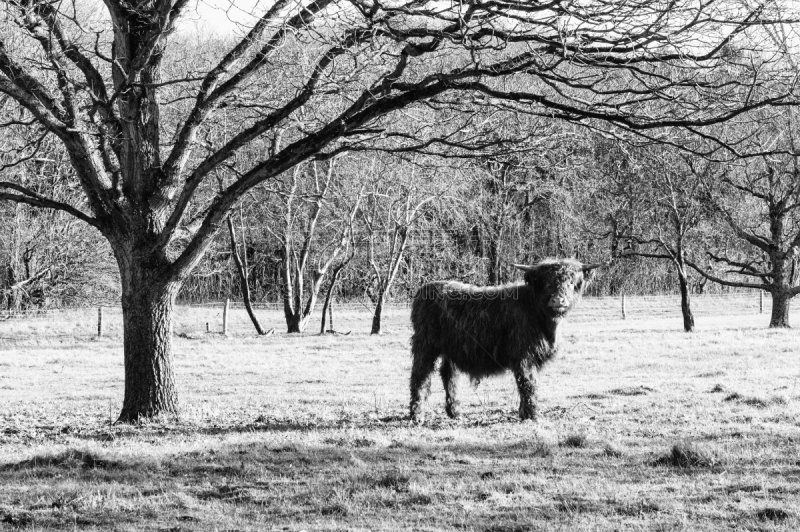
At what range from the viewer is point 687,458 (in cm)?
664

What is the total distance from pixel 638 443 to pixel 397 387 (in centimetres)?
756

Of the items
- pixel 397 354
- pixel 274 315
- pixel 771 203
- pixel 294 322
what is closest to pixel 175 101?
pixel 397 354

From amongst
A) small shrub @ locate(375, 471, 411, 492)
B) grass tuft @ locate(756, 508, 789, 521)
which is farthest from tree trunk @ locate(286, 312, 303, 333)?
grass tuft @ locate(756, 508, 789, 521)

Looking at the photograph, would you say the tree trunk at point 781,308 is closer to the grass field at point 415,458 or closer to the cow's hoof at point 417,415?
the grass field at point 415,458

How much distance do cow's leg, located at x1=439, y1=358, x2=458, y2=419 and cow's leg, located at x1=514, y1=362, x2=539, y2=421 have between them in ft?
→ 3.32

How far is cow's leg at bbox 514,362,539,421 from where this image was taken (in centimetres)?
972

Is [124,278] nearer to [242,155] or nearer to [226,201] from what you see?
[226,201]

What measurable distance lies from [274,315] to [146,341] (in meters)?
29.6

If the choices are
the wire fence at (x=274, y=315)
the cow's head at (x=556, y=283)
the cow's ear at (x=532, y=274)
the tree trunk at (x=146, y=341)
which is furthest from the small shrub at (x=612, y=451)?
the wire fence at (x=274, y=315)

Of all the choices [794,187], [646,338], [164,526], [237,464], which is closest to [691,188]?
[794,187]

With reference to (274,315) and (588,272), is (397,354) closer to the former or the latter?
(588,272)

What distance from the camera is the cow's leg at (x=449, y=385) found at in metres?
10.5

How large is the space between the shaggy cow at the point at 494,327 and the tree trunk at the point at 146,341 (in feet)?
10.2

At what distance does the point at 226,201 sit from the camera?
29.9 feet
